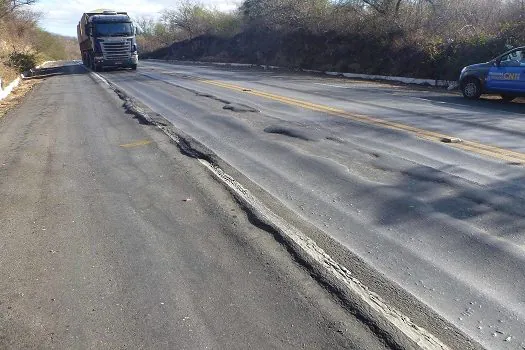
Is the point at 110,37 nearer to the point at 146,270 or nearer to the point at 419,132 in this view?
the point at 419,132

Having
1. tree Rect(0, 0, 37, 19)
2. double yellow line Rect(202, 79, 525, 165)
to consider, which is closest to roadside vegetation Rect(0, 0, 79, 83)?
tree Rect(0, 0, 37, 19)

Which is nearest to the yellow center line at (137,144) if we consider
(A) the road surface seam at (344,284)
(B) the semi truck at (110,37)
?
(A) the road surface seam at (344,284)

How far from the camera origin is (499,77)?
15.0 m

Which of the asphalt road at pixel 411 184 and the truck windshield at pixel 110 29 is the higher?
the truck windshield at pixel 110 29

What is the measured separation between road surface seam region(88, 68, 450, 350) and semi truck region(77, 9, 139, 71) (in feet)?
A: 89.3

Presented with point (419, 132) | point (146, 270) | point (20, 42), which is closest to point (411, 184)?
point (419, 132)

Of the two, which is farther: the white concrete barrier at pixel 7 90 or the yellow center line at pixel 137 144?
the white concrete barrier at pixel 7 90

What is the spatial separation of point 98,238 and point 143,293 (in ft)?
4.32

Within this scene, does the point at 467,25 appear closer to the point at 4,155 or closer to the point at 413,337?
the point at 4,155

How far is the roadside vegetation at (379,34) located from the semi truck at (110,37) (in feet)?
38.0

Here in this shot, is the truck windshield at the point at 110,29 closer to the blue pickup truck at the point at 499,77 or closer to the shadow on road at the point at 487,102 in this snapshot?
the shadow on road at the point at 487,102

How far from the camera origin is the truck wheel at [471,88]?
15.9 meters

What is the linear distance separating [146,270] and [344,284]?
166 cm

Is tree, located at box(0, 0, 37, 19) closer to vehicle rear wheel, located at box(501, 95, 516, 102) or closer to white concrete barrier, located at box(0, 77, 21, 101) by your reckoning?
white concrete barrier, located at box(0, 77, 21, 101)
